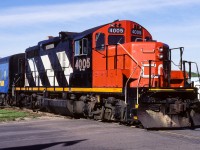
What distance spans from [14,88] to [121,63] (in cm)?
1172

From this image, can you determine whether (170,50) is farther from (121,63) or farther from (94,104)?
(94,104)

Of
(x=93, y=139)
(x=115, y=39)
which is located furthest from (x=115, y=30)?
(x=93, y=139)

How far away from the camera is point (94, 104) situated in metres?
14.1

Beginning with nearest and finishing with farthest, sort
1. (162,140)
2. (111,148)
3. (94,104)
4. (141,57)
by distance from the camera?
(111,148) < (162,140) < (141,57) < (94,104)

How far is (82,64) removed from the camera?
49.1 ft

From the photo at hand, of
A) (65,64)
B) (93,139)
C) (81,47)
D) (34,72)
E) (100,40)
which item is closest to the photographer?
(93,139)

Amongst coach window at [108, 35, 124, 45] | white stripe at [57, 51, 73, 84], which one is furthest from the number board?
white stripe at [57, 51, 73, 84]

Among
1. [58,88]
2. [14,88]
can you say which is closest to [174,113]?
[58,88]

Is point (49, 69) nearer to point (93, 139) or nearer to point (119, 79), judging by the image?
point (119, 79)

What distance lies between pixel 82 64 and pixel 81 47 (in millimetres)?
718

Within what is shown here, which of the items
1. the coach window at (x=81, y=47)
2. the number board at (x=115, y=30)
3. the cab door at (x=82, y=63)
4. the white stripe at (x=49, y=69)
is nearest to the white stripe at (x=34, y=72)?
the white stripe at (x=49, y=69)

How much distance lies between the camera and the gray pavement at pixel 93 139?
28.0 feet

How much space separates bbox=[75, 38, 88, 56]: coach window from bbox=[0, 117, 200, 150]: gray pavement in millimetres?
3557

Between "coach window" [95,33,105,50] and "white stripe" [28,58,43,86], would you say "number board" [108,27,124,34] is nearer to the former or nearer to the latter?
"coach window" [95,33,105,50]
